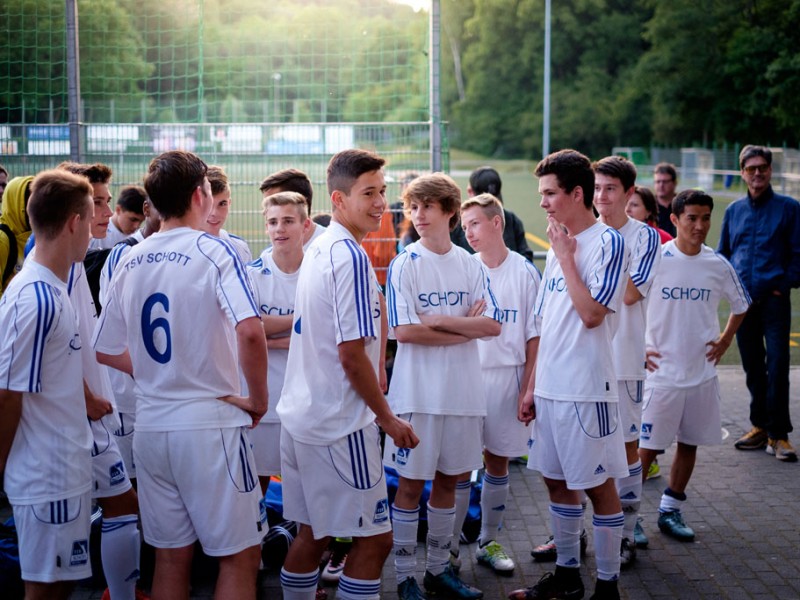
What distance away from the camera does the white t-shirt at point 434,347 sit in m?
4.70

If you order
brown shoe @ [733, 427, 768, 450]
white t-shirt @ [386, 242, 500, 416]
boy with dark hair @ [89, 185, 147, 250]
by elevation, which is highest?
boy with dark hair @ [89, 185, 147, 250]

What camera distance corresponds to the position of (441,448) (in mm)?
4758

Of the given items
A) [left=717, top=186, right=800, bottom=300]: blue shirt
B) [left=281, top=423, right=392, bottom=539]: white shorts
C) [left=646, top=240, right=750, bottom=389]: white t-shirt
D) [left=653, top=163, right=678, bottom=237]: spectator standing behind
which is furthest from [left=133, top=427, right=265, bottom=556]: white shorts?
[left=653, top=163, right=678, bottom=237]: spectator standing behind

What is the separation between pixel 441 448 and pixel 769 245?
4222mm

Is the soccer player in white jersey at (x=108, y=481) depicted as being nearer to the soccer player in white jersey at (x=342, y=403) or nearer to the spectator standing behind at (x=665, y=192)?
the soccer player in white jersey at (x=342, y=403)

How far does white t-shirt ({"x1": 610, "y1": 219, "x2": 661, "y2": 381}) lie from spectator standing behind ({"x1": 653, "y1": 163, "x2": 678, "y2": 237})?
3.50m

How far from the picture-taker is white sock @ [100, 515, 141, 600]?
4297 millimetres

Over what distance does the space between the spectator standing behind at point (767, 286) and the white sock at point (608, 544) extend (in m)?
3.41

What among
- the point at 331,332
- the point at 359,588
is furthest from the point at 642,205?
the point at 359,588

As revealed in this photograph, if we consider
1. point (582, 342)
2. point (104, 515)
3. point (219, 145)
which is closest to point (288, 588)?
point (104, 515)

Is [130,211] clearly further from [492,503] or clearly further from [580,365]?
[580,365]

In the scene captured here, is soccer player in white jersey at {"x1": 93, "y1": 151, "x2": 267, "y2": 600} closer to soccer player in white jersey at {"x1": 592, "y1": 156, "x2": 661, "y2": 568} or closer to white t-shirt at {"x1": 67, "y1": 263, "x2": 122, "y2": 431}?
white t-shirt at {"x1": 67, "y1": 263, "x2": 122, "y2": 431}

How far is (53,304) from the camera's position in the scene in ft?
11.7

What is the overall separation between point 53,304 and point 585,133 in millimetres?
67478
